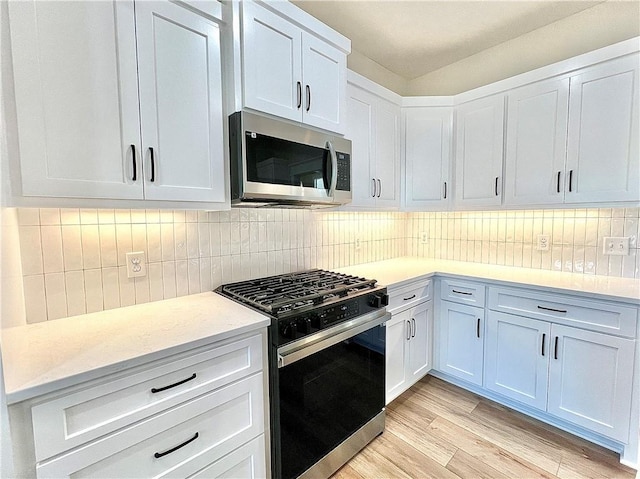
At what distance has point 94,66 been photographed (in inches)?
42.2

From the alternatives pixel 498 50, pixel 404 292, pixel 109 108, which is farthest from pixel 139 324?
pixel 498 50

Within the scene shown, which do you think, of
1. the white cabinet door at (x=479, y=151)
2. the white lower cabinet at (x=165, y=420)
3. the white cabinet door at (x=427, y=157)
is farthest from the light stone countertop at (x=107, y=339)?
the white cabinet door at (x=479, y=151)

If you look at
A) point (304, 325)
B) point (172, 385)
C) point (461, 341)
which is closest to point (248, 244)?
point (304, 325)

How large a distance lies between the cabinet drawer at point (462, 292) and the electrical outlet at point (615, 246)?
0.86 metres

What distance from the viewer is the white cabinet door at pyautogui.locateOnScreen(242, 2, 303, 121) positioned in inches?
55.4

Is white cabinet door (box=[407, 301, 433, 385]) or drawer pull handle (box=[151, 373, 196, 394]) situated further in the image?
white cabinet door (box=[407, 301, 433, 385])

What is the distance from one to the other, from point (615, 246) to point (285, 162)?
2314 millimetres

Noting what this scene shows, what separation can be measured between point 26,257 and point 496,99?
9.95ft

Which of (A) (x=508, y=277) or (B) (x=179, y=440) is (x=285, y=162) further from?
(A) (x=508, y=277)

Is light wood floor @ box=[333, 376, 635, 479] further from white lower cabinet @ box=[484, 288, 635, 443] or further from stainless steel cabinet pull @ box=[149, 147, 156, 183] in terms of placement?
stainless steel cabinet pull @ box=[149, 147, 156, 183]

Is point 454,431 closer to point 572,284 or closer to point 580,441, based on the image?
point 580,441

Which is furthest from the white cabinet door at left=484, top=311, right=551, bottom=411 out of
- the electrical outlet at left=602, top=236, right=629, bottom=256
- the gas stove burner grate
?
the gas stove burner grate

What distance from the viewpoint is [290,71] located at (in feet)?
5.17

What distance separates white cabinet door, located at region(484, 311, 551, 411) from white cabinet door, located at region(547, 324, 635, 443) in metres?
0.05
